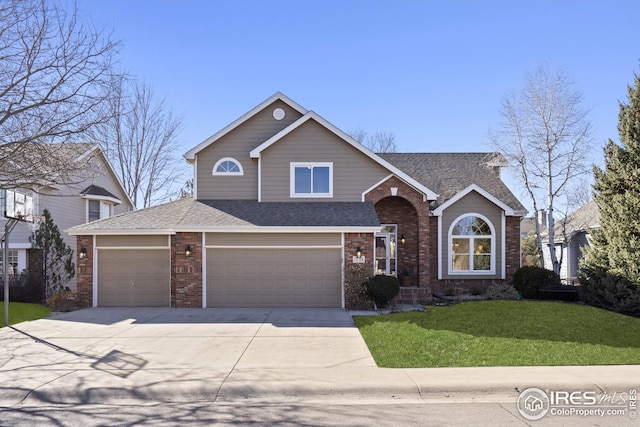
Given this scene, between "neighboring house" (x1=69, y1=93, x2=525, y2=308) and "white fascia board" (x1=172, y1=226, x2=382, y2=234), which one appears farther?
"neighboring house" (x1=69, y1=93, x2=525, y2=308)

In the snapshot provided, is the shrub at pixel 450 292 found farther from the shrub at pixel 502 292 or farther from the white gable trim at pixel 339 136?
the white gable trim at pixel 339 136

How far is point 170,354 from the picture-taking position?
9492mm

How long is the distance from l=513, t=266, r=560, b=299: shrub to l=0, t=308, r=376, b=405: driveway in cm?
775

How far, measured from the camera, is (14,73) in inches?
440

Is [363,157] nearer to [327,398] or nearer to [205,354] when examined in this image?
[205,354]

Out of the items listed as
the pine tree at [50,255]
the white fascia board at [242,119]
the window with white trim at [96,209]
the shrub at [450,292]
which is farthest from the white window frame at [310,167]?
the window with white trim at [96,209]

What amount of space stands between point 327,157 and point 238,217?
421 cm

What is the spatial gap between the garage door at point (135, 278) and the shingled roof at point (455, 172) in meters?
11.1

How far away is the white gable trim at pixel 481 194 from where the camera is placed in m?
18.8

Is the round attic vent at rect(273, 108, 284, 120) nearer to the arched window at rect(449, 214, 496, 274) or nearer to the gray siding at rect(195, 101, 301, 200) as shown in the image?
the gray siding at rect(195, 101, 301, 200)

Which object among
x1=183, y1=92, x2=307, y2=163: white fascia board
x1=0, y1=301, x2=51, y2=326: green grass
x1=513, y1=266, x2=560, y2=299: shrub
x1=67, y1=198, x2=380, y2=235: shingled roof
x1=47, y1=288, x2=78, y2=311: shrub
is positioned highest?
x1=183, y1=92, x2=307, y2=163: white fascia board
